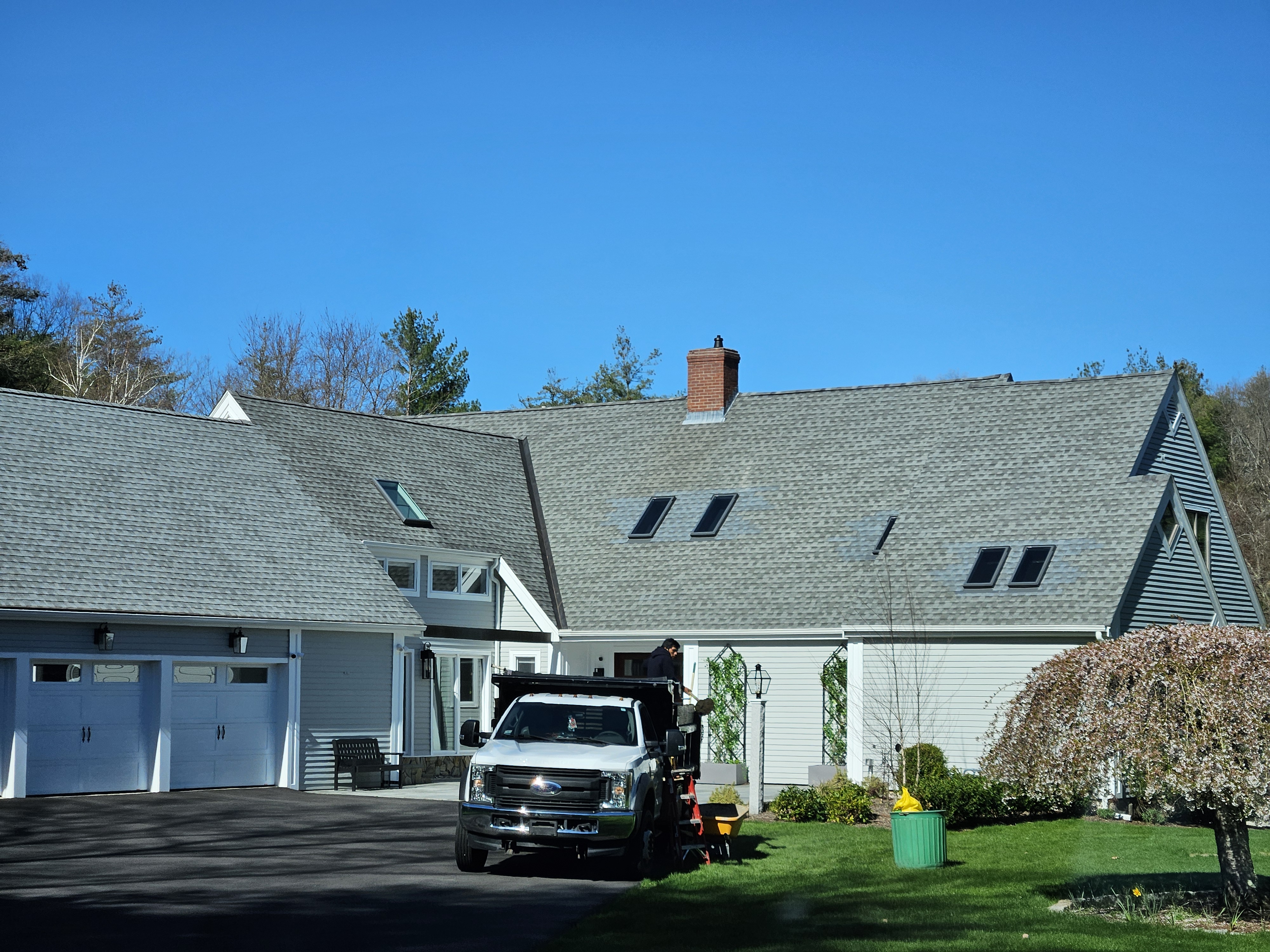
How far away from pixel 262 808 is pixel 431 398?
4014 centimetres

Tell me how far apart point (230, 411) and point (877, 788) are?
50.7 ft

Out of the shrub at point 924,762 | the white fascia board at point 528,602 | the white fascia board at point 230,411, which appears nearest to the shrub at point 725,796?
the shrub at point 924,762

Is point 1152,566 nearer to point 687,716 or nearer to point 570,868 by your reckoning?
point 687,716

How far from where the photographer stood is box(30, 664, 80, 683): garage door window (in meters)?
22.3

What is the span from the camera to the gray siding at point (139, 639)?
22.1m

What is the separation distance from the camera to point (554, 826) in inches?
605

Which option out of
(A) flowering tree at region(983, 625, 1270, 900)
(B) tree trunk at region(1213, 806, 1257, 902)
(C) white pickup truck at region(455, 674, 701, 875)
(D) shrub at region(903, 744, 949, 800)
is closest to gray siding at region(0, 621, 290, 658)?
(C) white pickup truck at region(455, 674, 701, 875)

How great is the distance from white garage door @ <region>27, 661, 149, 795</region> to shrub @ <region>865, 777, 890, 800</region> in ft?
39.9

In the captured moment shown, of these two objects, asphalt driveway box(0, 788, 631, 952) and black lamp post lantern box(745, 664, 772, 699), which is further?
black lamp post lantern box(745, 664, 772, 699)

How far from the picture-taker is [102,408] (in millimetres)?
27484

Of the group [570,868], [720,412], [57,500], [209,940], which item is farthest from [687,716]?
[720,412]

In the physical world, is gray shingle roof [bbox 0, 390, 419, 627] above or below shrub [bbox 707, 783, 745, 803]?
above

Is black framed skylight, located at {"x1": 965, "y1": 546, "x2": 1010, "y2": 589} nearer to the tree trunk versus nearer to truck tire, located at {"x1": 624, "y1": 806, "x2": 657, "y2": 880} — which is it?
truck tire, located at {"x1": 624, "y1": 806, "x2": 657, "y2": 880}

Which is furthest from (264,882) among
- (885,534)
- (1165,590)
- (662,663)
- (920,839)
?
(1165,590)
